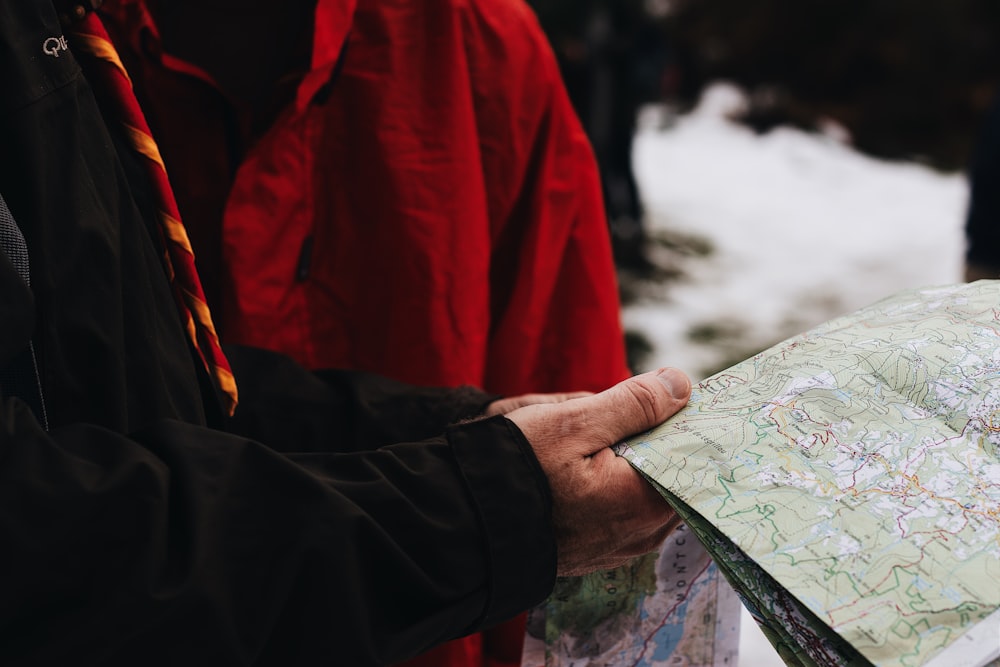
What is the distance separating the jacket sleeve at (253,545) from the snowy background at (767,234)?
3573mm

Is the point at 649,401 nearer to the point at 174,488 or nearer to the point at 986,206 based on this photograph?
the point at 174,488

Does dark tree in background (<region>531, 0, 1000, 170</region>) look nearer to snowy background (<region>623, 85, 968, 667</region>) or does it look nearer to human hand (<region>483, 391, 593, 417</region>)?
snowy background (<region>623, 85, 968, 667</region>)

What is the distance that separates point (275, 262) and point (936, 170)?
29.8 ft

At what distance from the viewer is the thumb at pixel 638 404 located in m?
1.03

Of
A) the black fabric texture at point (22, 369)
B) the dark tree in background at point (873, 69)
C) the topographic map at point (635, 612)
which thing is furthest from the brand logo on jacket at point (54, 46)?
the dark tree in background at point (873, 69)

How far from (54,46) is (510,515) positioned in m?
0.64

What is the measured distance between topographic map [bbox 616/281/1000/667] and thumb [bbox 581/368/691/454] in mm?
15

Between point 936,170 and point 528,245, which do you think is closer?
point 528,245

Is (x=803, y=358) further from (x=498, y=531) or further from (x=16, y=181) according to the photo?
(x=16, y=181)

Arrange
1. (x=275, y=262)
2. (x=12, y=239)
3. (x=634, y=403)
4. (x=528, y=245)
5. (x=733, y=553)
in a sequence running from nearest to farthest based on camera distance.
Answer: (x=12, y=239)
(x=733, y=553)
(x=634, y=403)
(x=275, y=262)
(x=528, y=245)

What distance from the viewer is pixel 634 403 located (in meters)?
1.03

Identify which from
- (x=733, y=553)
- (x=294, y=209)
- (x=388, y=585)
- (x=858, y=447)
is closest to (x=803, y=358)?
(x=858, y=447)

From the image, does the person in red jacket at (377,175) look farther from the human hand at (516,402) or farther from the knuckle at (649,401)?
the knuckle at (649,401)

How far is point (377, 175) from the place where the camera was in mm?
1438
